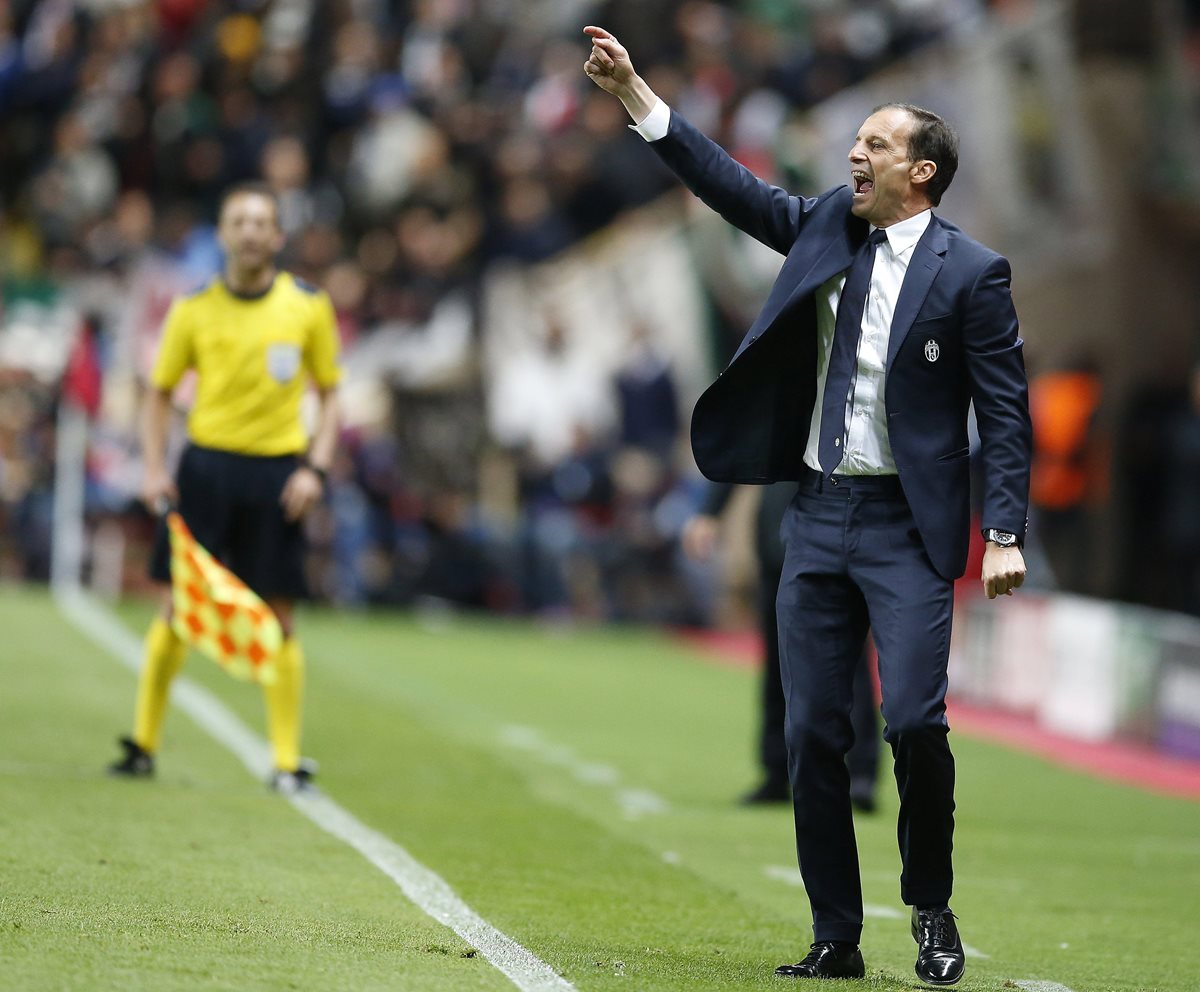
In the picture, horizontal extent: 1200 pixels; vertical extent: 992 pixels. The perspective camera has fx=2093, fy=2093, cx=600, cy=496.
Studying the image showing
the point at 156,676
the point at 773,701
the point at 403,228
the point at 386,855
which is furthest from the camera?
the point at 403,228

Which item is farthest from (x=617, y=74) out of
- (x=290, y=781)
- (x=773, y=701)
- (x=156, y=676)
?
(x=773, y=701)

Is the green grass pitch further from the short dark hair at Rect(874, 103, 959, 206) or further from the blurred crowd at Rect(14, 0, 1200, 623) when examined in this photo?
the blurred crowd at Rect(14, 0, 1200, 623)

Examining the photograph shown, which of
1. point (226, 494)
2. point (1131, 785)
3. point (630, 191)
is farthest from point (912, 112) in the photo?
point (630, 191)

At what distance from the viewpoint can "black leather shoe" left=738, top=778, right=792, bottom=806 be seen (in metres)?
9.10

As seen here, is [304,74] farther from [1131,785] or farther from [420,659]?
[1131,785]

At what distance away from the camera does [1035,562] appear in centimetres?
1666

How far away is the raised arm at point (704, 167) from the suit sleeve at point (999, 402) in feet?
1.79

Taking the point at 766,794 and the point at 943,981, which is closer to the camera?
the point at 943,981

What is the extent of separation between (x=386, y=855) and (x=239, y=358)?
224 cm

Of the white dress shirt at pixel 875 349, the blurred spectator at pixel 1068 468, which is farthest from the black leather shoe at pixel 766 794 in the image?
the blurred spectator at pixel 1068 468

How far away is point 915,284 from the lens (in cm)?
520

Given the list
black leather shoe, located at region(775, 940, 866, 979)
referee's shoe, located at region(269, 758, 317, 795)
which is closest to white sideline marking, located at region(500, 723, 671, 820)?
referee's shoe, located at region(269, 758, 317, 795)

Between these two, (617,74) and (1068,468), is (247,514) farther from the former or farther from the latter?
(1068,468)

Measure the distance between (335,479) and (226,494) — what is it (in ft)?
32.7
